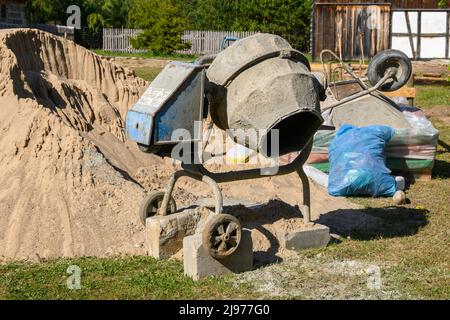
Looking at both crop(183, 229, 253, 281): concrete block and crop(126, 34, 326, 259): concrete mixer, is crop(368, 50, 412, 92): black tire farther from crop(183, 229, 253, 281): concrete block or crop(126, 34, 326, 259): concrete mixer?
crop(183, 229, 253, 281): concrete block

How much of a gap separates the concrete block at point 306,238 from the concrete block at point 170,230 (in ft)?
2.11

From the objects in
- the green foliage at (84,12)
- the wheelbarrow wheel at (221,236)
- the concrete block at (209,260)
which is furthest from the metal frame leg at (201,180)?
the green foliage at (84,12)

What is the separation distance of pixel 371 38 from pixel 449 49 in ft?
10.3

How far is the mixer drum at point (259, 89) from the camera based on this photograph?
574 centimetres

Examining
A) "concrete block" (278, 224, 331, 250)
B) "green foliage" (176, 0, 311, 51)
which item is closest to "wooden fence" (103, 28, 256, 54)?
"green foliage" (176, 0, 311, 51)

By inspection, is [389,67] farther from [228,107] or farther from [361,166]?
[228,107]

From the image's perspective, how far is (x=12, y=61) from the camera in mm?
8344

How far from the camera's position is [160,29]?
1122 inches

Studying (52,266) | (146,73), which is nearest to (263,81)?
(52,266)

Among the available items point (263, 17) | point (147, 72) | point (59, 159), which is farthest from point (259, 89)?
point (263, 17)

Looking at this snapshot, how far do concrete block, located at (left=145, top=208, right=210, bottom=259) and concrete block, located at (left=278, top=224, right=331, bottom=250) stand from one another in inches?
25.3

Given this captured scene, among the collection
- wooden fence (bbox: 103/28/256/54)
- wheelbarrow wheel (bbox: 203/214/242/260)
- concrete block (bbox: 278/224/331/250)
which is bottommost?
concrete block (bbox: 278/224/331/250)

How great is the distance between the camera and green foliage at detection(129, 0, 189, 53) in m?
28.3

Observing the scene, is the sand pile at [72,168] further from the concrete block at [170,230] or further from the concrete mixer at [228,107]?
the concrete mixer at [228,107]
